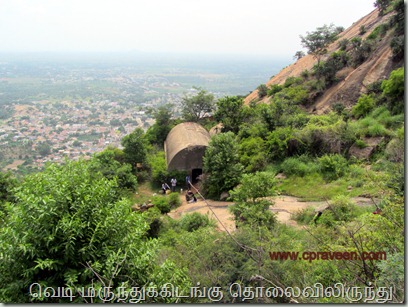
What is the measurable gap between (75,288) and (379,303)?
14.6ft

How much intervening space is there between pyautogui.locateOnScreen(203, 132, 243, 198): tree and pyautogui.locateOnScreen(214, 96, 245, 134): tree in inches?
190

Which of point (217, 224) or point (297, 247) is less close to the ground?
point (297, 247)

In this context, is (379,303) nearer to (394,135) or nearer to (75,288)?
(75,288)

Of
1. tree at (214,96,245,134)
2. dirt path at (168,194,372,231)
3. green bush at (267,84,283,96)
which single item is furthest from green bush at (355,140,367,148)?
green bush at (267,84,283,96)

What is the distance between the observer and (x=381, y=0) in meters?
23.9

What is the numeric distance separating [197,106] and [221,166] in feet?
33.2

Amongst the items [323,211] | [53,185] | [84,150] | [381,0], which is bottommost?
[84,150]

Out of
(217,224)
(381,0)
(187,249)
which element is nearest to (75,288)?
(187,249)

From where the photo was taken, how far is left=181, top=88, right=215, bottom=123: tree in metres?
23.6

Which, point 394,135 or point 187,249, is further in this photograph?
point 394,135

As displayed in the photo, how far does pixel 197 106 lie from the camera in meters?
24.3

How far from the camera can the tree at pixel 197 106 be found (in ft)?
77.5

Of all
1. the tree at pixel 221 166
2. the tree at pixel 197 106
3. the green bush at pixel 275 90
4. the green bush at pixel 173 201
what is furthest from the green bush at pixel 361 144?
the tree at pixel 197 106

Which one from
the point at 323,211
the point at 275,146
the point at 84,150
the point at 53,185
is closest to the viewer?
the point at 53,185
